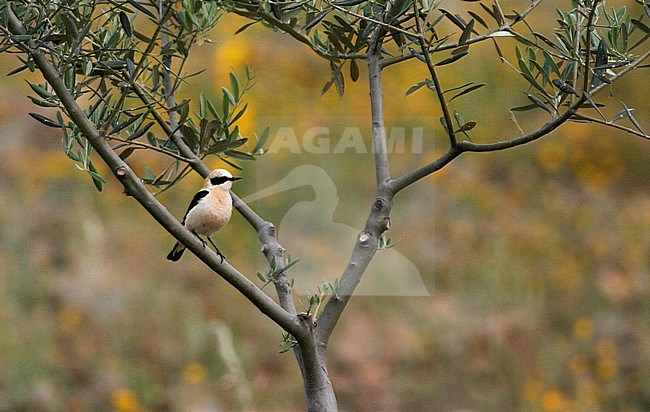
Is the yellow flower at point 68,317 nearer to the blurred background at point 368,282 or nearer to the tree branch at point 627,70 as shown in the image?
the blurred background at point 368,282

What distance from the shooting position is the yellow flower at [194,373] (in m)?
3.78

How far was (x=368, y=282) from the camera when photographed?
Answer: 12.3ft

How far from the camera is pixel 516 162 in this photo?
479 centimetres

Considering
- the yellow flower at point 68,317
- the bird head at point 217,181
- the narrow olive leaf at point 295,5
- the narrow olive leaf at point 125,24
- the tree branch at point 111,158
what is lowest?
the tree branch at point 111,158

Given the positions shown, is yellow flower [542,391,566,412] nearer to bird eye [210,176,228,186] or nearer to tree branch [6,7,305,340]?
bird eye [210,176,228,186]

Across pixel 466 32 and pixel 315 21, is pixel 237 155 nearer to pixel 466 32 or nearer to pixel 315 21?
pixel 315 21

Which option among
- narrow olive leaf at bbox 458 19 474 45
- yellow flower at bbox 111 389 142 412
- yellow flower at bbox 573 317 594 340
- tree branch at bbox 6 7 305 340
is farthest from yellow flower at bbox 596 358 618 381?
tree branch at bbox 6 7 305 340

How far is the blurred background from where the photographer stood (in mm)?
3709

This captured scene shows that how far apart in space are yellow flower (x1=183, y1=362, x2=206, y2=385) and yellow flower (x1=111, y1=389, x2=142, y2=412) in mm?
251

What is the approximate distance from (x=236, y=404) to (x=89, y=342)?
2.62 feet

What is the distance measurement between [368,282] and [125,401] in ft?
4.01

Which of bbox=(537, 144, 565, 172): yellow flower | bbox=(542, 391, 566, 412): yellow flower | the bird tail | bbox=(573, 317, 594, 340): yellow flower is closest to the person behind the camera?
the bird tail

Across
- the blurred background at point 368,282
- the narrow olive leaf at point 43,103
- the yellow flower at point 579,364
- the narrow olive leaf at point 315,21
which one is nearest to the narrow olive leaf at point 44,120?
the narrow olive leaf at point 43,103

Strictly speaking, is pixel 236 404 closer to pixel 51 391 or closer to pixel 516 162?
pixel 51 391
